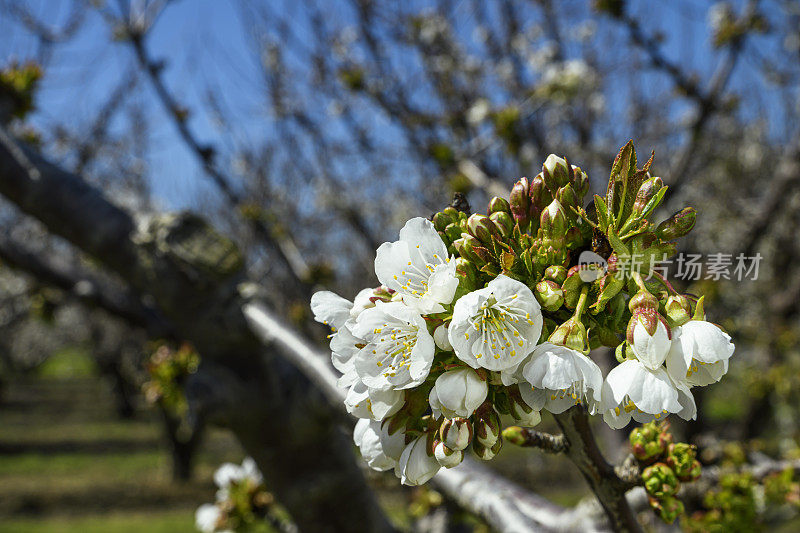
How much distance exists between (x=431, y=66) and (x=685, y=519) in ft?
15.9

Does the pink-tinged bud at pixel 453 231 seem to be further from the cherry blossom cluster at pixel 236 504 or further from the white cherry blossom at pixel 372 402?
the cherry blossom cluster at pixel 236 504

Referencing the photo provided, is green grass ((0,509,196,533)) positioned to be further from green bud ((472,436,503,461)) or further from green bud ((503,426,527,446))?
green bud ((472,436,503,461))

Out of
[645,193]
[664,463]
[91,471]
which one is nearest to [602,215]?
[645,193]

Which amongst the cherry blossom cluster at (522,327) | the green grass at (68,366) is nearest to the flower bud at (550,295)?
the cherry blossom cluster at (522,327)

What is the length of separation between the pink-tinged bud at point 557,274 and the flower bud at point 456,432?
230mm

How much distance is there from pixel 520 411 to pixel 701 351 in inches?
9.5

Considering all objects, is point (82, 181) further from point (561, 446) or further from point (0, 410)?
point (0, 410)

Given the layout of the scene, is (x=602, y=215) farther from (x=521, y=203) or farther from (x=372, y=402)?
(x=372, y=402)

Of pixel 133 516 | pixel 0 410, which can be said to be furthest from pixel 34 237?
pixel 0 410

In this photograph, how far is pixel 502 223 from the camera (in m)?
0.86

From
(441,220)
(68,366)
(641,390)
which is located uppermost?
(68,366)

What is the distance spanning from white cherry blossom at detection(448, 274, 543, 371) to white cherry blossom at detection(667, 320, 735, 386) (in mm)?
176

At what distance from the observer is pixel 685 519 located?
1.68 metres

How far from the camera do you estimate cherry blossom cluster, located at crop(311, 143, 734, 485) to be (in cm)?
74
